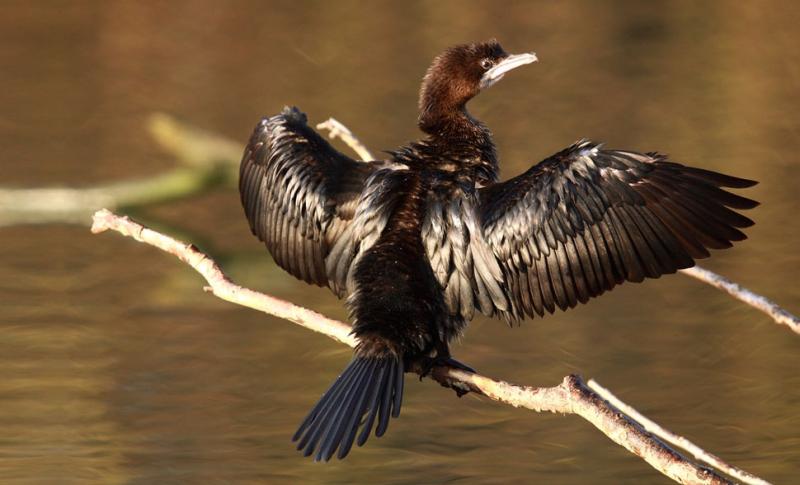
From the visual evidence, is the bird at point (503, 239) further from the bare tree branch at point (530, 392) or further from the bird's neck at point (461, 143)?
the bare tree branch at point (530, 392)

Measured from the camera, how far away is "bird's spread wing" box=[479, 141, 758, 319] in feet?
13.1

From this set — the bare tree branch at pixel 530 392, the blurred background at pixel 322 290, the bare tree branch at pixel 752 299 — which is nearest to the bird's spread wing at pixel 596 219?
the bare tree branch at pixel 752 299

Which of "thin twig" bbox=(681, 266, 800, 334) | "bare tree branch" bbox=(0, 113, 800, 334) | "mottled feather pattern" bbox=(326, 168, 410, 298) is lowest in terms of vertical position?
"thin twig" bbox=(681, 266, 800, 334)

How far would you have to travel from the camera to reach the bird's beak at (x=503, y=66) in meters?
4.66

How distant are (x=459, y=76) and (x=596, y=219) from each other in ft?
2.65

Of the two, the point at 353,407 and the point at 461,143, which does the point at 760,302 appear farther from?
the point at 353,407

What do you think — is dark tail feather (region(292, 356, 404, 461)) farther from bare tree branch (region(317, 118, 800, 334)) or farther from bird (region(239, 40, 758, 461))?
bare tree branch (region(317, 118, 800, 334))

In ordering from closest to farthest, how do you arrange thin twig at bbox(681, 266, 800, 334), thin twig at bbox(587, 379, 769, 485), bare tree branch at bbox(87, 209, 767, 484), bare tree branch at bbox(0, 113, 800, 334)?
bare tree branch at bbox(87, 209, 767, 484), thin twig at bbox(587, 379, 769, 485), thin twig at bbox(681, 266, 800, 334), bare tree branch at bbox(0, 113, 800, 334)

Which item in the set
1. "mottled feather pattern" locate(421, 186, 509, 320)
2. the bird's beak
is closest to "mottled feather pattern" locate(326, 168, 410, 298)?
"mottled feather pattern" locate(421, 186, 509, 320)

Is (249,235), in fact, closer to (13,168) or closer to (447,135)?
(13,168)

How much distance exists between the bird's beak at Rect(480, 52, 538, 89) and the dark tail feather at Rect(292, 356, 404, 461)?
1.15 meters

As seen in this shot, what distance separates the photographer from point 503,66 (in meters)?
4.70

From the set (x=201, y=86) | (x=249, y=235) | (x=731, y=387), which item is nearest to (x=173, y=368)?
(x=249, y=235)

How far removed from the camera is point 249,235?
27.9 feet
